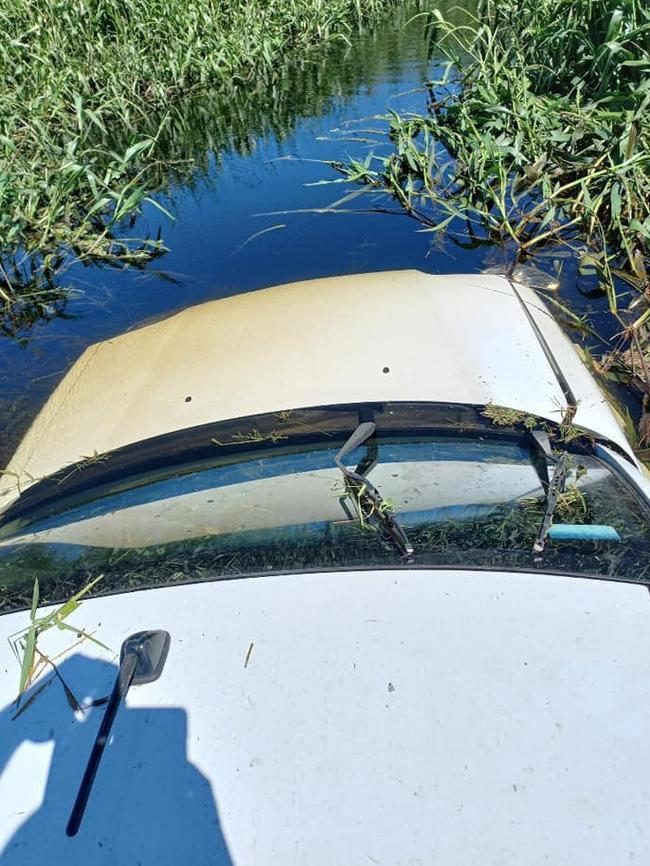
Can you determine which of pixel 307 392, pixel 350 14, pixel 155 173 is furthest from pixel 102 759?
pixel 350 14

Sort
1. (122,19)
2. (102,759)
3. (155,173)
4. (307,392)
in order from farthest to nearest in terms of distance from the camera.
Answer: (122,19), (155,173), (307,392), (102,759)

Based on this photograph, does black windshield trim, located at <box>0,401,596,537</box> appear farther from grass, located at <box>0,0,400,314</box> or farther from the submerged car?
grass, located at <box>0,0,400,314</box>

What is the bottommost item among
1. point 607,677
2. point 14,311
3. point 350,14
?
point 14,311

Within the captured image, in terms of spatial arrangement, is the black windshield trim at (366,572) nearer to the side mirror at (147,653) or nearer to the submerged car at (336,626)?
the submerged car at (336,626)

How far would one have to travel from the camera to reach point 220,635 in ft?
4.23

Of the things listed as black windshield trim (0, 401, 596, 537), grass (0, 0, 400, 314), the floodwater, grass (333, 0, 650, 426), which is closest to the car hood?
black windshield trim (0, 401, 596, 537)

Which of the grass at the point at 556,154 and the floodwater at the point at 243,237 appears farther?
the floodwater at the point at 243,237

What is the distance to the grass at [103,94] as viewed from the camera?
4191 millimetres

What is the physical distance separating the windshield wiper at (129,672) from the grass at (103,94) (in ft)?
10.6

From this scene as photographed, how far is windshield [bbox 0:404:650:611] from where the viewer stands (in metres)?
1.41

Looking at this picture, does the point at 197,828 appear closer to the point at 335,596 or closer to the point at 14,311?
the point at 335,596

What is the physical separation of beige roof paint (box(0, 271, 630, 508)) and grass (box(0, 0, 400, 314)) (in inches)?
73.0

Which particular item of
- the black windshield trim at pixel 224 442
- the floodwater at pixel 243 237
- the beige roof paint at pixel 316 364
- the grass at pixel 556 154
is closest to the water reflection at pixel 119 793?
the black windshield trim at pixel 224 442

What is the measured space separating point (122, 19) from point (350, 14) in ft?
13.1
